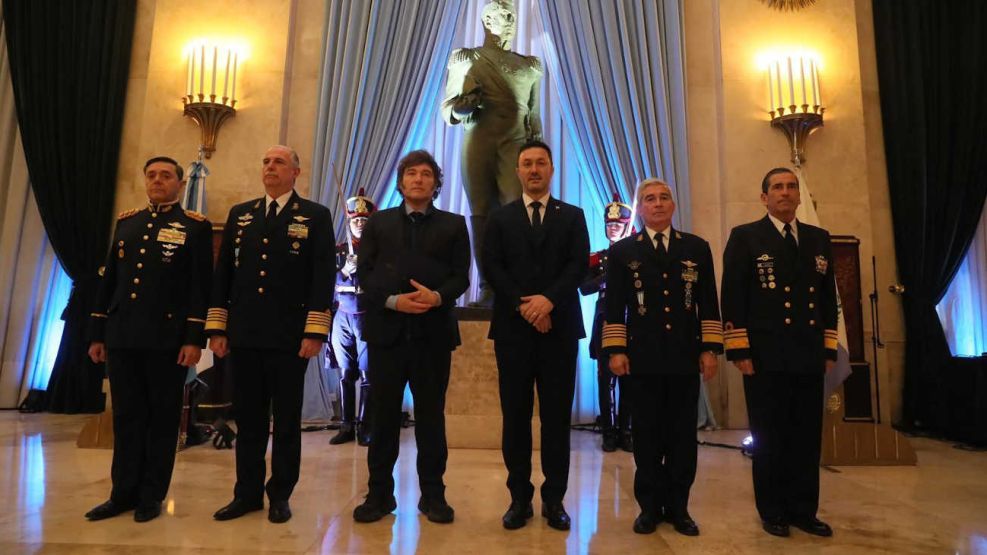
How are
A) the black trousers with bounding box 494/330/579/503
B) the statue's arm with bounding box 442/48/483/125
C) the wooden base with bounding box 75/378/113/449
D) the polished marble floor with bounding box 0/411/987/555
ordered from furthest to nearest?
the statue's arm with bounding box 442/48/483/125, the wooden base with bounding box 75/378/113/449, the black trousers with bounding box 494/330/579/503, the polished marble floor with bounding box 0/411/987/555

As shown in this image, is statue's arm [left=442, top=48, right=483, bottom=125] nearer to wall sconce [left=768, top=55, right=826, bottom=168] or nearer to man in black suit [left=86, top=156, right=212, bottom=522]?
man in black suit [left=86, top=156, right=212, bottom=522]

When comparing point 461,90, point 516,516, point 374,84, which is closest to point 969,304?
point 461,90

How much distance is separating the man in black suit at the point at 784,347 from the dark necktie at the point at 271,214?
1.87 m

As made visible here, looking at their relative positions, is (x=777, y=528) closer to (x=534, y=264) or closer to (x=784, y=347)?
(x=784, y=347)

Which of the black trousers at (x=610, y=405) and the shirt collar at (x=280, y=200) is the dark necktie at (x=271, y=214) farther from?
the black trousers at (x=610, y=405)

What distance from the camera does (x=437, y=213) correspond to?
259 cm

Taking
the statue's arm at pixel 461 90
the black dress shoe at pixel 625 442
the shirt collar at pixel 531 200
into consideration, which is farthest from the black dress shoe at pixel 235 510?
the statue's arm at pixel 461 90

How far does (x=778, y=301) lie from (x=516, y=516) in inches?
52.0

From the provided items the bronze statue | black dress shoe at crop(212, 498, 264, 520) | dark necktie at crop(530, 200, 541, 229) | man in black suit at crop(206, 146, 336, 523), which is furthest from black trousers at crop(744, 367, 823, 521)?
the bronze statue

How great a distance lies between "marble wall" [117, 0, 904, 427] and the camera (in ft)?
17.8

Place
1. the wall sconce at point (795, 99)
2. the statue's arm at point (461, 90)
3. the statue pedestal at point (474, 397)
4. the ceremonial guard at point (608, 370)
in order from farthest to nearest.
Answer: the wall sconce at point (795, 99) → the statue's arm at point (461, 90) → the ceremonial guard at point (608, 370) → the statue pedestal at point (474, 397)

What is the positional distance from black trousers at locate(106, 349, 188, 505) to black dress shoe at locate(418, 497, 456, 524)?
3.44 feet

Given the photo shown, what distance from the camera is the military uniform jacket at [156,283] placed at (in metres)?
2.43

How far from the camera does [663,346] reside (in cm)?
236
